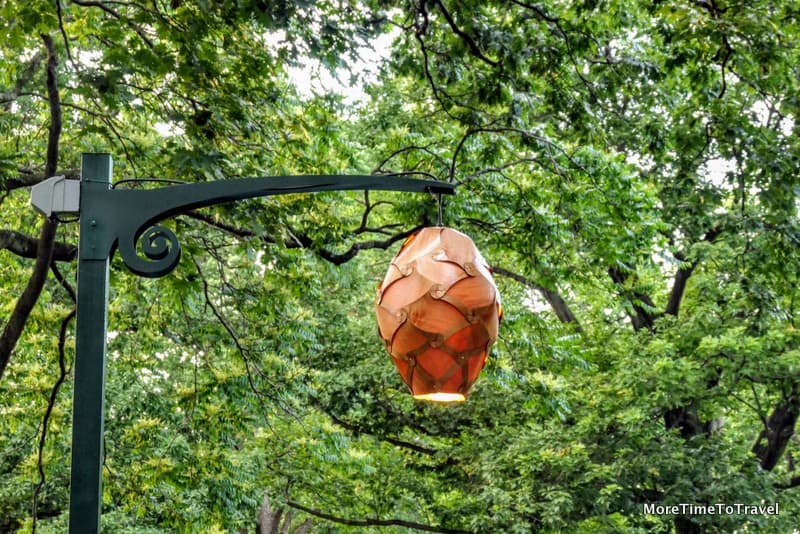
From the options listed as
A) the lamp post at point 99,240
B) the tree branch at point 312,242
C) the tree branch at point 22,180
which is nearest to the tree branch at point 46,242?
the tree branch at point 22,180

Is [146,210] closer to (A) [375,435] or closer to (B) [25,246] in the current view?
(B) [25,246]

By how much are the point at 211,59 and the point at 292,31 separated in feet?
2.56

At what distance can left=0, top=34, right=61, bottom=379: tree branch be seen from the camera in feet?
17.2

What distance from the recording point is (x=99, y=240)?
7.92 feet

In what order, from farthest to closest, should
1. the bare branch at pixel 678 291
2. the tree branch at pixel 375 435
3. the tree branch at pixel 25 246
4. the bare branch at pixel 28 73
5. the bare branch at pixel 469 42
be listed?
the tree branch at pixel 375 435 → the bare branch at pixel 678 291 → the bare branch at pixel 28 73 → the tree branch at pixel 25 246 → the bare branch at pixel 469 42

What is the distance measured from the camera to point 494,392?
1165 cm

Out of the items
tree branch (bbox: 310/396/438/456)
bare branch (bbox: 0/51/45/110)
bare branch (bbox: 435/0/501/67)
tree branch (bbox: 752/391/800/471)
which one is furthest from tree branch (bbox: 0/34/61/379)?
tree branch (bbox: 752/391/800/471)

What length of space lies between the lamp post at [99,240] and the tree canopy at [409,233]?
5.00ft

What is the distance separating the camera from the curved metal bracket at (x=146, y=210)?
2.41 metres

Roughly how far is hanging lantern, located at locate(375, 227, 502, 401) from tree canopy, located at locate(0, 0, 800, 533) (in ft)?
3.73

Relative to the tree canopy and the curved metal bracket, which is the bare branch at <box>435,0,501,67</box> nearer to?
the tree canopy

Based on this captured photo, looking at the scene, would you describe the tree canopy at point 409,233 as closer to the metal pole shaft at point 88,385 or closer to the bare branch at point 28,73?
the bare branch at point 28,73

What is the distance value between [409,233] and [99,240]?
12.5 feet

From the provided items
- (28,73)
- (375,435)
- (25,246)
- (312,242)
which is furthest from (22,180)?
(375,435)
